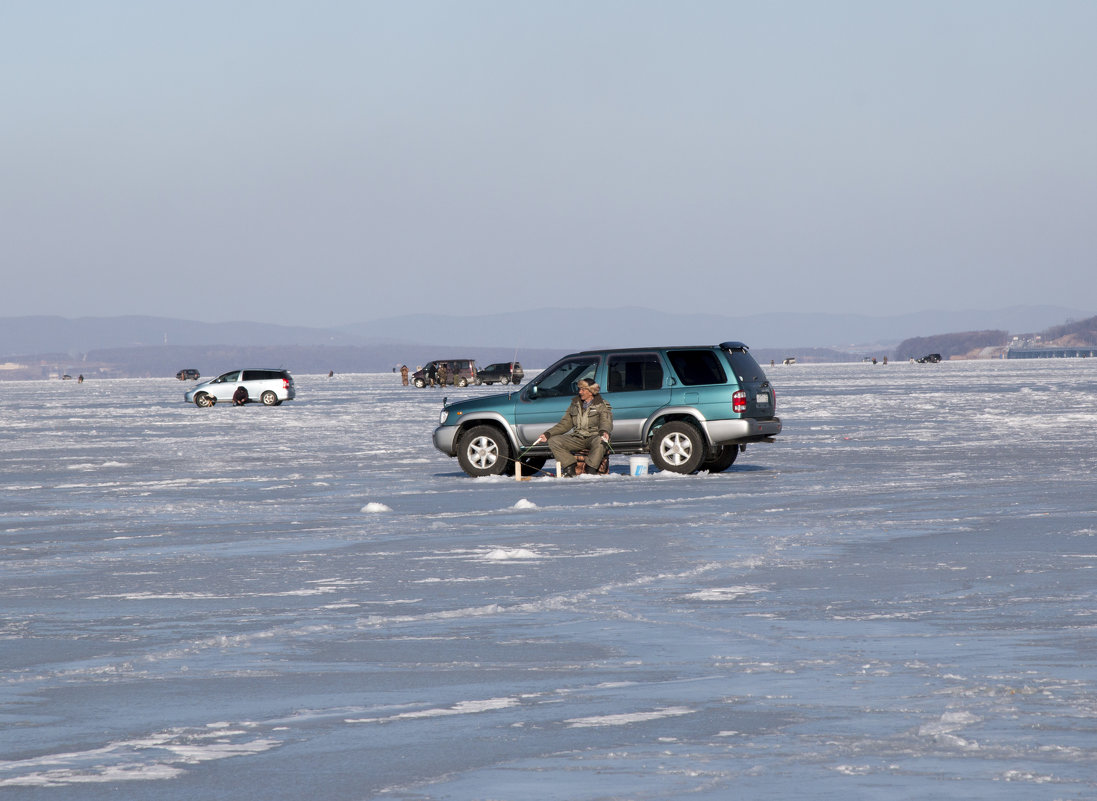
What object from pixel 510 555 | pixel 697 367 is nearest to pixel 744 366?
pixel 697 367

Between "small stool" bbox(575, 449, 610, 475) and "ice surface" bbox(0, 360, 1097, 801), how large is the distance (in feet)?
4.40

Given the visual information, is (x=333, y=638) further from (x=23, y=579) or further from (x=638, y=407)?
(x=638, y=407)

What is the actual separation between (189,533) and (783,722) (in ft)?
33.2

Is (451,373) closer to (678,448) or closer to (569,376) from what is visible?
(569,376)

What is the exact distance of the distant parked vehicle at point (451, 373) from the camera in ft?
313

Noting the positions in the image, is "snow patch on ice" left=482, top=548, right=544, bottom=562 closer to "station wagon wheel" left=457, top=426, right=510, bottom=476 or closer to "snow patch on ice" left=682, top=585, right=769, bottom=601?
"snow patch on ice" left=682, top=585, right=769, bottom=601

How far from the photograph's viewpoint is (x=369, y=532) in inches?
621

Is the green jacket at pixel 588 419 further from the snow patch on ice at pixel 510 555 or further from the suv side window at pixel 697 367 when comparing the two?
the snow patch on ice at pixel 510 555

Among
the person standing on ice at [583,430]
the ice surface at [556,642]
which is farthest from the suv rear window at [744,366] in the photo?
the ice surface at [556,642]

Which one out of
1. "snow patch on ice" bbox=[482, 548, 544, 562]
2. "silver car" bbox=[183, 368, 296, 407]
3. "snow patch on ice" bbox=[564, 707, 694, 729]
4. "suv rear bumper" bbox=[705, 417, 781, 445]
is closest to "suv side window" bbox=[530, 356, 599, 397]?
"suv rear bumper" bbox=[705, 417, 781, 445]

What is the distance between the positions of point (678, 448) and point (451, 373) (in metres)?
75.8

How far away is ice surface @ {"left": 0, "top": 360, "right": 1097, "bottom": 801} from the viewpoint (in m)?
6.26

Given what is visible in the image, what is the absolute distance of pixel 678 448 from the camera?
2267 centimetres

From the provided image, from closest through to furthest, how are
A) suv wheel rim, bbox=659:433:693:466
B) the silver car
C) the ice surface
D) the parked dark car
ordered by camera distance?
the ice surface < suv wheel rim, bbox=659:433:693:466 < the silver car < the parked dark car
